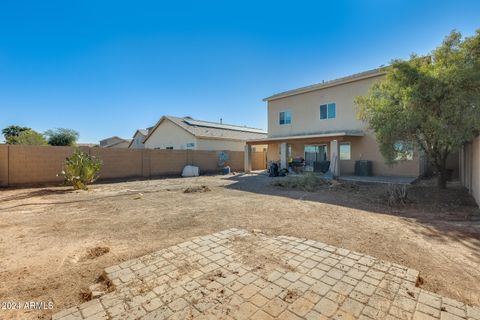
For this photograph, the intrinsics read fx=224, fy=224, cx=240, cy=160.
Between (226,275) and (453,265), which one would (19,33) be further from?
(453,265)

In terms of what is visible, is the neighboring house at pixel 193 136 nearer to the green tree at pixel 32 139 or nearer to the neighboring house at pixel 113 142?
the green tree at pixel 32 139

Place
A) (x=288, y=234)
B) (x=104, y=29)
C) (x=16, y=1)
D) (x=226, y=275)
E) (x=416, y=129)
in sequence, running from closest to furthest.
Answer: (x=226, y=275) → (x=288, y=234) → (x=16, y=1) → (x=416, y=129) → (x=104, y=29)

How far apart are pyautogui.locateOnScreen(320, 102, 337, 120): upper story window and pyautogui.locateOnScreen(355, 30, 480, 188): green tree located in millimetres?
6665

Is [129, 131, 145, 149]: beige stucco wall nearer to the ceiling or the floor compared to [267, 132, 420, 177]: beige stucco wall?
nearer to the ceiling

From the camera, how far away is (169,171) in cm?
1736

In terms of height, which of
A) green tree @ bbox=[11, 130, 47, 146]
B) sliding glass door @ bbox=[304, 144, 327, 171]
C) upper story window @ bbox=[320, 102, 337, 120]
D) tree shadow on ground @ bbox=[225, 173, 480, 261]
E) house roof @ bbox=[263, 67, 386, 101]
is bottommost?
tree shadow on ground @ bbox=[225, 173, 480, 261]

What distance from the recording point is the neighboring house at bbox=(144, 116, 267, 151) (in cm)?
2195

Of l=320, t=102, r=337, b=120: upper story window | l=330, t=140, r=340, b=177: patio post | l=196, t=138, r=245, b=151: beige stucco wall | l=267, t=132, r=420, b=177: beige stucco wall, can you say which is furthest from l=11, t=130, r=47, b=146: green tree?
l=267, t=132, r=420, b=177: beige stucco wall

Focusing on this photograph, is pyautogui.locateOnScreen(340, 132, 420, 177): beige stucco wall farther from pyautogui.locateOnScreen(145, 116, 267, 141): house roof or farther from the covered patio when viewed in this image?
pyautogui.locateOnScreen(145, 116, 267, 141): house roof

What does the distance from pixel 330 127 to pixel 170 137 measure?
54.8 ft

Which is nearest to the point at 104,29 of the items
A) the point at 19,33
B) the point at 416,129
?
the point at 19,33

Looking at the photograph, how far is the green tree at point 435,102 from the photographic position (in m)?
6.74

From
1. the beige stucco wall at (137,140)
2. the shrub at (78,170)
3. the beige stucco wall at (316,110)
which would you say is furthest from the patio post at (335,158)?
the beige stucco wall at (137,140)

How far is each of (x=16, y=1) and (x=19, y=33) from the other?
2058mm
